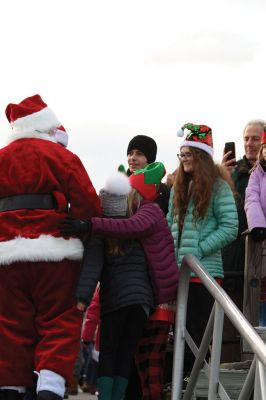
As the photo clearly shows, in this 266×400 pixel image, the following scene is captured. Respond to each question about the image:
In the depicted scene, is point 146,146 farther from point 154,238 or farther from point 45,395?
point 45,395

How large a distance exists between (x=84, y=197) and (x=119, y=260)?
1.42ft

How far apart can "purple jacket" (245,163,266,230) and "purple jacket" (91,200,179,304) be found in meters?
0.90

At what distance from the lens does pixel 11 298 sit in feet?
→ 22.2

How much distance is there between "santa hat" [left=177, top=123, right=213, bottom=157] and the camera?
26.1ft

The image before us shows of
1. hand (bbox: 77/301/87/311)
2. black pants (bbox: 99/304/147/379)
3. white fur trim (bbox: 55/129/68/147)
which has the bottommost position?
black pants (bbox: 99/304/147/379)

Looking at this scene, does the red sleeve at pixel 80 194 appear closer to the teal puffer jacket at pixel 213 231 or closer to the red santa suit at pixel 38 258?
the red santa suit at pixel 38 258

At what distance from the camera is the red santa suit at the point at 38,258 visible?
6699mm

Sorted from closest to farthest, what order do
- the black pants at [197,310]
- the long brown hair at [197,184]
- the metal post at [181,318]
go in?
the metal post at [181,318], the black pants at [197,310], the long brown hair at [197,184]

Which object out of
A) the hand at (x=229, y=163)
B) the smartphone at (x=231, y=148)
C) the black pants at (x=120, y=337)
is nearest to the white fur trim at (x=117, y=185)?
the black pants at (x=120, y=337)

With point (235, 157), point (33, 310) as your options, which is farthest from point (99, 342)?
point (235, 157)

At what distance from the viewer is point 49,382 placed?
654 centimetres

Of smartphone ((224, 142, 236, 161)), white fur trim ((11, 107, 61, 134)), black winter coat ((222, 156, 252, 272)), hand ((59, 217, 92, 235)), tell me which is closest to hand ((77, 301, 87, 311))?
hand ((59, 217, 92, 235))

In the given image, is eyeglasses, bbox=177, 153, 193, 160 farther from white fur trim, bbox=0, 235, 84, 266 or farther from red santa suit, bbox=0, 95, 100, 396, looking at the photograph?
white fur trim, bbox=0, 235, 84, 266

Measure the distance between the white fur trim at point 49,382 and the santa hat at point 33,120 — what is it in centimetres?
140
